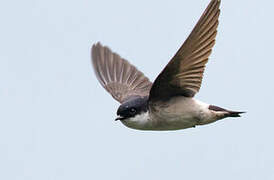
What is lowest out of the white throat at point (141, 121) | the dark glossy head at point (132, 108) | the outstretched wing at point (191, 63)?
the white throat at point (141, 121)

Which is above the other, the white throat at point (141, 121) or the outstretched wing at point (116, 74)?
the outstretched wing at point (116, 74)

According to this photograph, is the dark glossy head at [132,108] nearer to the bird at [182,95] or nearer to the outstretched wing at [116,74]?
the bird at [182,95]

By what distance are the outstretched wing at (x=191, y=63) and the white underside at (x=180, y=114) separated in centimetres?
8

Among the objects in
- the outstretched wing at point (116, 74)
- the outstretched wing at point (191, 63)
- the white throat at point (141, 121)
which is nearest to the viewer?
the outstretched wing at point (191, 63)

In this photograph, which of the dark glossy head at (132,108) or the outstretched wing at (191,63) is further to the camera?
the dark glossy head at (132,108)

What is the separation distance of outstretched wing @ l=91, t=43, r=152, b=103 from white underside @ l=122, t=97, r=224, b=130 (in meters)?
1.70

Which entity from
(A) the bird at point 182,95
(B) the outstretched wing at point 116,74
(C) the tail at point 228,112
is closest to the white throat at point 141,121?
(A) the bird at point 182,95

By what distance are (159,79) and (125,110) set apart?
0.57m

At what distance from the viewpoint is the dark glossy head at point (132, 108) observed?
6.66 m

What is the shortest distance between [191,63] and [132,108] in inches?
30.7

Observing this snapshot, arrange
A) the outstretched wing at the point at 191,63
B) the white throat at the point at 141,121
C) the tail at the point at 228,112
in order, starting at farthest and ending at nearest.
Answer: the white throat at the point at 141,121
the tail at the point at 228,112
the outstretched wing at the point at 191,63

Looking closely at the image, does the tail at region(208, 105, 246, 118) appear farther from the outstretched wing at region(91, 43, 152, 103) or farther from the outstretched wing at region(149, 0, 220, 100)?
the outstretched wing at region(91, 43, 152, 103)

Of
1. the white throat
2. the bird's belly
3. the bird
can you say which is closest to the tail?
the bird

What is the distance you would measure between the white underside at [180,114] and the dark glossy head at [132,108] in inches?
3.1
